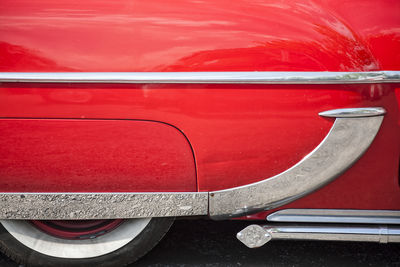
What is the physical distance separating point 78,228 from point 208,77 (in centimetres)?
89

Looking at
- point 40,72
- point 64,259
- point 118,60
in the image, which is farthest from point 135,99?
point 64,259

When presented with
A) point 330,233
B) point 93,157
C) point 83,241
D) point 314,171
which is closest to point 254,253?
point 330,233

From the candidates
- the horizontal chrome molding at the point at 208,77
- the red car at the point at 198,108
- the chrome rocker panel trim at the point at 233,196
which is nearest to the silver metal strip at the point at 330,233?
the red car at the point at 198,108

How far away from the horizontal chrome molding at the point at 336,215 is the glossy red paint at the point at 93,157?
0.39 m

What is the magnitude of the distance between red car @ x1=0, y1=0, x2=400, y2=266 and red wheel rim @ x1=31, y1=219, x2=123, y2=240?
8.7 inches

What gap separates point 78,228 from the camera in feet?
6.35

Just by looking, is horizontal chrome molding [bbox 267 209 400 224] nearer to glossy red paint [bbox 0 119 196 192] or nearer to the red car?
the red car

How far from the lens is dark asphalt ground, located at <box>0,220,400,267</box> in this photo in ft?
6.70

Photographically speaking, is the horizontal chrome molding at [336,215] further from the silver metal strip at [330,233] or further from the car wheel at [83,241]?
the car wheel at [83,241]

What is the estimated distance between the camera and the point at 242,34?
162 centimetres

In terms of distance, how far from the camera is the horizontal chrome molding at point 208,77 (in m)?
1.57

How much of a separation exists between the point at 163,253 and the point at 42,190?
702mm

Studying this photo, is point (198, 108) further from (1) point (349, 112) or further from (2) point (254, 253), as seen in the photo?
(2) point (254, 253)

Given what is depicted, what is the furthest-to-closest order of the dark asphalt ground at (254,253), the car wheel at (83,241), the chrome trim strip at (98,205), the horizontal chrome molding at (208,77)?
the dark asphalt ground at (254,253)
the car wheel at (83,241)
the chrome trim strip at (98,205)
the horizontal chrome molding at (208,77)
